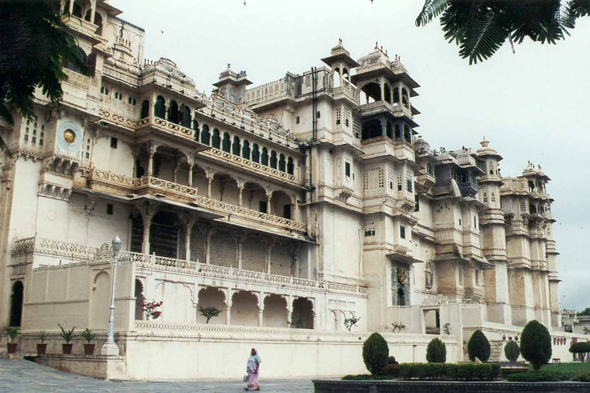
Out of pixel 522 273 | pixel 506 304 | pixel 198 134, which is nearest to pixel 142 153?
pixel 198 134

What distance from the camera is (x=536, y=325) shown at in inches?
1112

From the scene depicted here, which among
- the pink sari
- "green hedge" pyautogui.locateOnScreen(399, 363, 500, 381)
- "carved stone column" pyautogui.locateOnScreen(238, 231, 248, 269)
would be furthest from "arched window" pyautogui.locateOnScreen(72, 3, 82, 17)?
"green hedge" pyautogui.locateOnScreen(399, 363, 500, 381)

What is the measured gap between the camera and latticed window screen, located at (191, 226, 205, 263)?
39.8 meters

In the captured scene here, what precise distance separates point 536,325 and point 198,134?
2283cm

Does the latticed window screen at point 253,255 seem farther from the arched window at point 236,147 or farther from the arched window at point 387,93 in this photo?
the arched window at point 387,93

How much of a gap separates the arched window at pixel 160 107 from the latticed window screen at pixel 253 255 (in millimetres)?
11412

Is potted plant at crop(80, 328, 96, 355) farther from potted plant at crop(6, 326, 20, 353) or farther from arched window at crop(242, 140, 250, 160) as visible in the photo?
arched window at crop(242, 140, 250, 160)

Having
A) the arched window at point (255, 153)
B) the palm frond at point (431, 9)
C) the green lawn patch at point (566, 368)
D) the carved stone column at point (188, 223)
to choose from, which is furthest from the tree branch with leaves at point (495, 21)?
the arched window at point (255, 153)

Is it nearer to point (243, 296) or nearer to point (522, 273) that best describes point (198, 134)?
point (243, 296)

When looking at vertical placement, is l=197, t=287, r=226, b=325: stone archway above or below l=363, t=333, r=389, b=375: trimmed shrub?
above

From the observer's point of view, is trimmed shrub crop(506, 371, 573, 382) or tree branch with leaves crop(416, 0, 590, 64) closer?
tree branch with leaves crop(416, 0, 590, 64)

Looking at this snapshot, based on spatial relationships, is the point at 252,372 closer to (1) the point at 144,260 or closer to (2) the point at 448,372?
(2) the point at 448,372

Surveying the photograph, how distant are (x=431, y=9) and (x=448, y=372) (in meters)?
20.3

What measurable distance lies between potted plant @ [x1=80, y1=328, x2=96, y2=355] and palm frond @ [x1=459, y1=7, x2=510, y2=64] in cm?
2283
